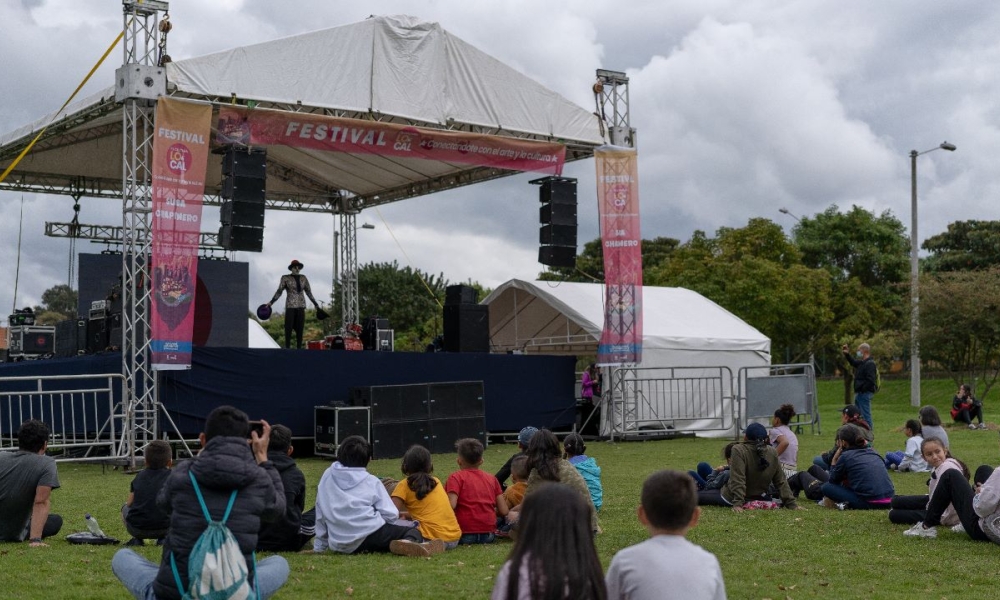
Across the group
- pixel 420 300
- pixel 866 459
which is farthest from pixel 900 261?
pixel 866 459

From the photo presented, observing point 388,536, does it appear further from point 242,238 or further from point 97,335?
point 97,335

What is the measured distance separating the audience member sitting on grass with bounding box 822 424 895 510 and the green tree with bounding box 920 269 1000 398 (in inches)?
742

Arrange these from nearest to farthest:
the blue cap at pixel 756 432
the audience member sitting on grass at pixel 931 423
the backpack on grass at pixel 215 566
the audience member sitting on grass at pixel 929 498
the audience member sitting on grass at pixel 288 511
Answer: the backpack on grass at pixel 215 566 → the audience member sitting on grass at pixel 288 511 → the audience member sitting on grass at pixel 929 498 → the blue cap at pixel 756 432 → the audience member sitting on grass at pixel 931 423

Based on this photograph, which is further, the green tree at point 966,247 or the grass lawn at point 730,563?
the green tree at point 966,247

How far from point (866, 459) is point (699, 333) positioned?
12.1m

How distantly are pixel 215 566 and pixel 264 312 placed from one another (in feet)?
45.3

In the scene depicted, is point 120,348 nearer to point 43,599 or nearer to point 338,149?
point 338,149

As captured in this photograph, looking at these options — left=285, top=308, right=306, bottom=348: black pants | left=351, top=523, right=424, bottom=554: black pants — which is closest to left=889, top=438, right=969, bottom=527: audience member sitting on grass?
left=351, top=523, right=424, bottom=554: black pants

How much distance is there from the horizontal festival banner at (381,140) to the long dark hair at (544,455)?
9.26 m

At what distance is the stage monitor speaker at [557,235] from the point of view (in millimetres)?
18250

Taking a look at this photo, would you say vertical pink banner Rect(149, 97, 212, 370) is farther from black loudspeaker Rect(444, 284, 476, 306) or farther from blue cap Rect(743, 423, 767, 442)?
blue cap Rect(743, 423, 767, 442)

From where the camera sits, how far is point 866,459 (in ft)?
31.0

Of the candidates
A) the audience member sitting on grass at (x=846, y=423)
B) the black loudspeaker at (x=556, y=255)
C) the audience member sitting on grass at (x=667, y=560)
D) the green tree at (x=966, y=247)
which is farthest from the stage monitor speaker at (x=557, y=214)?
the green tree at (x=966, y=247)

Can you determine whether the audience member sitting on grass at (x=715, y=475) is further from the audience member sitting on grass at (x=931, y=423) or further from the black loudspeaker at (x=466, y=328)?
the black loudspeaker at (x=466, y=328)
